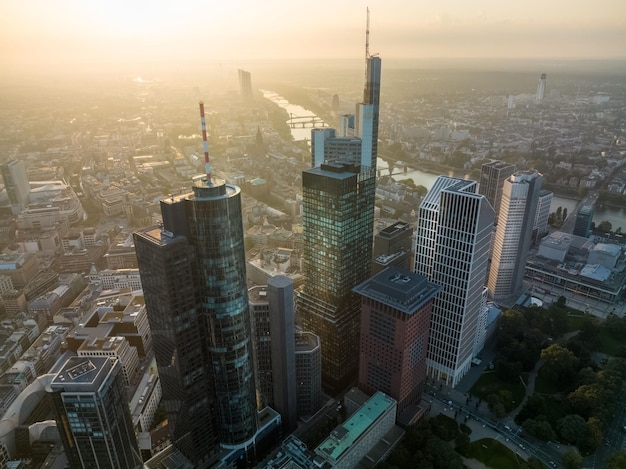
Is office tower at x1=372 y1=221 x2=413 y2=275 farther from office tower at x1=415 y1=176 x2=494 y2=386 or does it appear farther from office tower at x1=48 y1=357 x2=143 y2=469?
office tower at x1=48 y1=357 x2=143 y2=469

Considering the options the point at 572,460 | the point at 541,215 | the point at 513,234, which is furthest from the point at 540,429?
the point at 541,215

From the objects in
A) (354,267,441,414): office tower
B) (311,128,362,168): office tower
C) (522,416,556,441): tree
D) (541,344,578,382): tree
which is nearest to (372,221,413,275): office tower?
(354,267,441,414): office tower

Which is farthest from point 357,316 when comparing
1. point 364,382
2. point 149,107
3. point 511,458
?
point 149,107

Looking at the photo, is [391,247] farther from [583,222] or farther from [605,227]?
[605,227]

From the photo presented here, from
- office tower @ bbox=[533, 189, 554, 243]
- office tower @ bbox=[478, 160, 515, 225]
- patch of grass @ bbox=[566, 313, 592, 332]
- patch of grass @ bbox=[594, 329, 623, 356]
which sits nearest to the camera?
patch of grass @ bbox=[594, 329, 623, 356]

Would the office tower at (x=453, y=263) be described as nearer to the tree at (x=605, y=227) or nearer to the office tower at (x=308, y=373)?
the office tower at (x=308, y=373)

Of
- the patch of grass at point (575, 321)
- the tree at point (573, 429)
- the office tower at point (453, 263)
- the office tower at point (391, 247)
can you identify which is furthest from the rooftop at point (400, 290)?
the patch of grass at point (575, 321)
